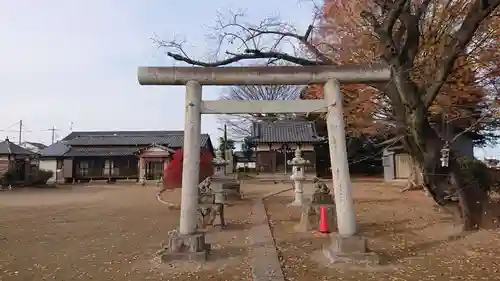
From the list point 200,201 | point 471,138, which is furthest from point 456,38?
point 471,138

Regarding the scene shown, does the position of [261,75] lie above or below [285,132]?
below

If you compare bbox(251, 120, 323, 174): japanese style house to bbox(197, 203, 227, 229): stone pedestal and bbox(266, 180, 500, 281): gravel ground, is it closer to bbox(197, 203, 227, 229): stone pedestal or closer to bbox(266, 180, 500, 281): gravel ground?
bbox(266, 180, 500, 281): gravel ground

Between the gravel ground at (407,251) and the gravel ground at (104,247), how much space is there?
40.2 inches

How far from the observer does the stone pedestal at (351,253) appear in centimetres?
682

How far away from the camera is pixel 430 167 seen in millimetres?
8516

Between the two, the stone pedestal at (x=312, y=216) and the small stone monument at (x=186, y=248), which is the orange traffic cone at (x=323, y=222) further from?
the small stone monument at (x=186, y=248)

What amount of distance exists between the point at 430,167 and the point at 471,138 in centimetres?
2820

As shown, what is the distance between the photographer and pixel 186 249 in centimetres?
719

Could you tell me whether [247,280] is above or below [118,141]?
below

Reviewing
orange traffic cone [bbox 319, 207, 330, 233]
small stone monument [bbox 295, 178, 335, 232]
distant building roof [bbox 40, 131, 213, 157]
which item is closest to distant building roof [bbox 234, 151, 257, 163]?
distant building roof [bbox 40, 131, 213, 157]

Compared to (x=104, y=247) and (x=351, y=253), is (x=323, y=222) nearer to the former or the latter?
(x=351, y=253)

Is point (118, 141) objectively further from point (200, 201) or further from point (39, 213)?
point (200, 201)

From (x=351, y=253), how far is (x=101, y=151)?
3936 cm

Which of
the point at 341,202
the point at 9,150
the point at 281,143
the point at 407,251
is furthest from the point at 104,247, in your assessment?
the point at 9,150
